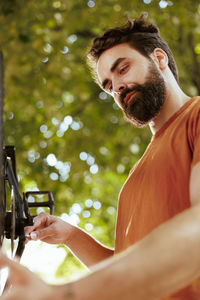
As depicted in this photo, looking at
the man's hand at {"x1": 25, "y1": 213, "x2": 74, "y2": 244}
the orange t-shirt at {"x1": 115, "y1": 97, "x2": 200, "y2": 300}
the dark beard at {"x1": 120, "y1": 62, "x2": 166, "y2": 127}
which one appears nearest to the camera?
the orange t-shirt at {"x1": 115, "y1": 97, "x2": 200, "y2": 300}

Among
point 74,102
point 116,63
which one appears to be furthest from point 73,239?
point 74,102

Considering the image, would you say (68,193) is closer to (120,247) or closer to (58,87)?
(58,87)

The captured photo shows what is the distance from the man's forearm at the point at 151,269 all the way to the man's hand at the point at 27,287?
41mm

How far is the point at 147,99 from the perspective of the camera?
1508 millimetres

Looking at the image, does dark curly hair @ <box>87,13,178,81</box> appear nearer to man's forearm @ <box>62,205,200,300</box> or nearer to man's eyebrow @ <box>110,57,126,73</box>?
man's eyebrow @ <box>110,57,126,73</box>

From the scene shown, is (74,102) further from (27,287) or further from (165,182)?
(27,287)

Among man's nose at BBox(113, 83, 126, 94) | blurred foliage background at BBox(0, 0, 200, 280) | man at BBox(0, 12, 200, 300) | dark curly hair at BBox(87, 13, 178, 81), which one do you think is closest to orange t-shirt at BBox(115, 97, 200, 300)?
man at BBox(0, 12, 200, 300)

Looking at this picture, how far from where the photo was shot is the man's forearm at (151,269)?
697 mm

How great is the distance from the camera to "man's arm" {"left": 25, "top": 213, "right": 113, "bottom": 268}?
64.9 inches

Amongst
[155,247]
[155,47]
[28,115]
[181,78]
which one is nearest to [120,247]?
[155,247]

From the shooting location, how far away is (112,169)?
4938 mm

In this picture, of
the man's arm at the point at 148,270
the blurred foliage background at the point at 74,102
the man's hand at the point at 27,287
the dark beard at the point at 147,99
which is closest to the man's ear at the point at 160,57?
the dark beard at the point at 147,99

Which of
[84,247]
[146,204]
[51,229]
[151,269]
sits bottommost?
[84,247]

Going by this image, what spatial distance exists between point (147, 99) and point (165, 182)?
385 mm
